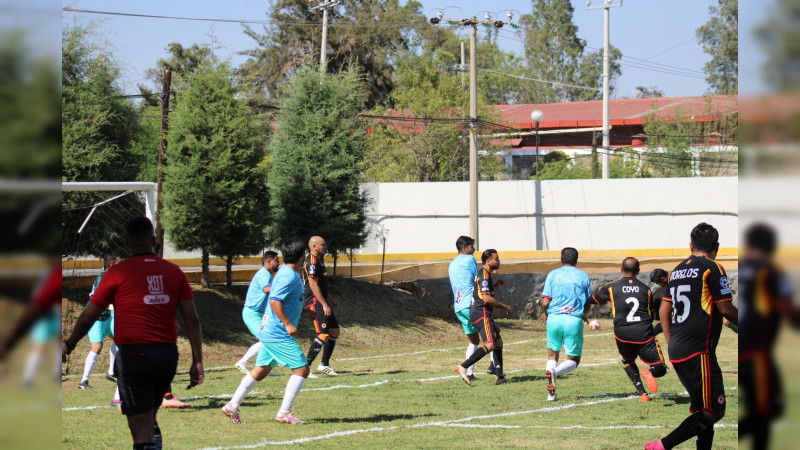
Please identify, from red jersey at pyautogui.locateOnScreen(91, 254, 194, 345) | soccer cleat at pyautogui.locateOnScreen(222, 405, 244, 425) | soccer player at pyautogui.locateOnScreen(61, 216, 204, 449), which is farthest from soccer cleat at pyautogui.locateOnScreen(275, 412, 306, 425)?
red jersey at pyautogui.locateOnScreen(91, 254, 194, 345)

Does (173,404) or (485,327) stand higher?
(485,327)

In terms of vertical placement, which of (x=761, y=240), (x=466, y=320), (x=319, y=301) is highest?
(x=761, y=240)

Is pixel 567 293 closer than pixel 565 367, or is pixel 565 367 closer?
pixel 567 293

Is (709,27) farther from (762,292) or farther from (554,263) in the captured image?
(762,292)

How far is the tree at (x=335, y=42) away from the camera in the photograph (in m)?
52.2

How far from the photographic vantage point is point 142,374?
6324 mm

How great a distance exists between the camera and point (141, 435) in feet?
20.5

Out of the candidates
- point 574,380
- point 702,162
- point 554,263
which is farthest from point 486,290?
point 702,162

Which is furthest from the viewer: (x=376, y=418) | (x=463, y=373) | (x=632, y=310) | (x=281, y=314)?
(x=463, y=373)

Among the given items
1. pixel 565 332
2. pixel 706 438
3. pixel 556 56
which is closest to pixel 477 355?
pixel 565 332

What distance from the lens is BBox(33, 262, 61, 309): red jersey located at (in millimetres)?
1225

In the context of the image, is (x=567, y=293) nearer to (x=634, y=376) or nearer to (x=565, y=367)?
(x=565, y=367)

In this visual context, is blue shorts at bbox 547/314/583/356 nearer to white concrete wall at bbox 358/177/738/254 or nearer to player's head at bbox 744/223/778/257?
player's head at bbox 744/223/778/257

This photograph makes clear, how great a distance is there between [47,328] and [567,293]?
1057 centimetres
